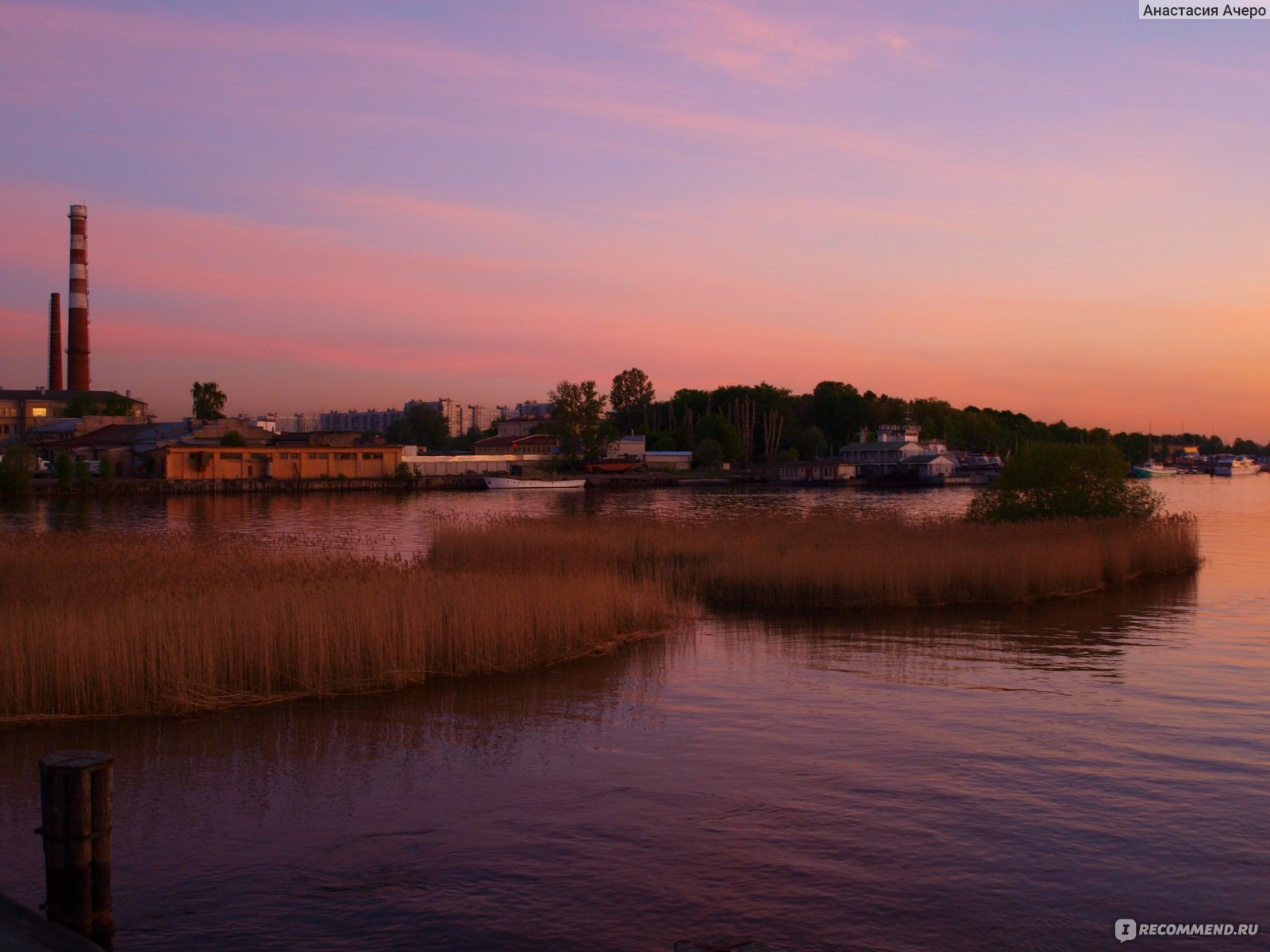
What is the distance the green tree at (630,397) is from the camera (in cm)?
18512

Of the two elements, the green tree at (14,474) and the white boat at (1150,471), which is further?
the white boat at (1150,471)

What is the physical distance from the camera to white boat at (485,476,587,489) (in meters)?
110

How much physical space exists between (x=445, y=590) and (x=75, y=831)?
10612mm

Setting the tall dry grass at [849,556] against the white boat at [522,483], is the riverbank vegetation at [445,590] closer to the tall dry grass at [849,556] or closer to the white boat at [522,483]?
the tall dry grass at [849,556]

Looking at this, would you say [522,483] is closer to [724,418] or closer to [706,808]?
[724,418]

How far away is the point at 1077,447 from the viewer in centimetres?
3647

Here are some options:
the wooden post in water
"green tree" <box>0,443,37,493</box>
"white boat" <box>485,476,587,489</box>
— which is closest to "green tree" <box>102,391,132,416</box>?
"green tree" <box>0,443,37,493</box>

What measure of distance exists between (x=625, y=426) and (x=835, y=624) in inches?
6448

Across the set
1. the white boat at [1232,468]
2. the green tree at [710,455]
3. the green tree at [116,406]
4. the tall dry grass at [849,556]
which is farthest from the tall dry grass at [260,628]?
the white boat at [1232,468]

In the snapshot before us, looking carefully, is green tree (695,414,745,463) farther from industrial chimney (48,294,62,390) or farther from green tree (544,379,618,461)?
industrial chimney (48,294,62,390)

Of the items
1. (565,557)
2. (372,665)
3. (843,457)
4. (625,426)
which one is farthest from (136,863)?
(625,426)

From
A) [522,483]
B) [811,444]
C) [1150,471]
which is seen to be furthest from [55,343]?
[1150,471]

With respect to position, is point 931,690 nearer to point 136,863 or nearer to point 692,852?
point 692,852

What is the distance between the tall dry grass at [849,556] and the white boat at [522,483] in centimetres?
7707
